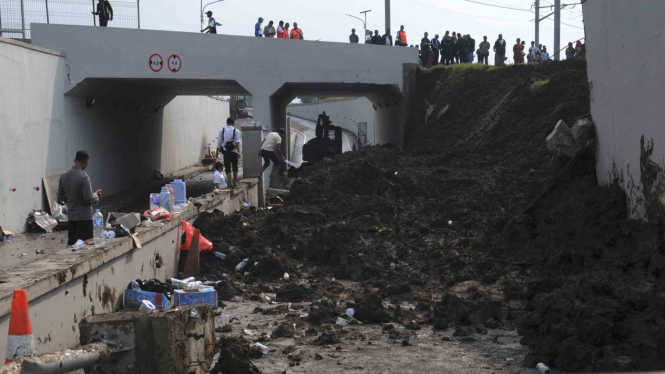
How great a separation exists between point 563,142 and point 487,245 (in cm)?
218

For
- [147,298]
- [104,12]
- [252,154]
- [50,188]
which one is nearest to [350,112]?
[104,12]

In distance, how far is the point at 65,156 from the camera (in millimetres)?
17750

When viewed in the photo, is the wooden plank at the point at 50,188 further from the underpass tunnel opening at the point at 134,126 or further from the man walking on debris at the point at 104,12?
the man walking on debris at the point at 104,12

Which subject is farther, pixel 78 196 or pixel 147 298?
pixel 78 196

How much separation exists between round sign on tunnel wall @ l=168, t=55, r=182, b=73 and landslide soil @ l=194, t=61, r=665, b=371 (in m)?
5.99

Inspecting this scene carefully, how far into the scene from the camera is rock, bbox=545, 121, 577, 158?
35.8 feet

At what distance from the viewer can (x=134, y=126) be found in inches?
992

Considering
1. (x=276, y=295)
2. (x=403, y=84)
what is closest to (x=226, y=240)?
(x=276, y=295)

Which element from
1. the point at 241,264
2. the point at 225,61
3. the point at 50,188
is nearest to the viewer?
the point at 241,264

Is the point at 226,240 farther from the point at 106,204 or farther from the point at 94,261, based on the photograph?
the point at 106,204

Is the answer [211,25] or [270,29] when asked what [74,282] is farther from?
[270,29]

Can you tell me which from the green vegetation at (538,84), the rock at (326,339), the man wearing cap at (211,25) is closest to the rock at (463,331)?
the rock at (326,339)

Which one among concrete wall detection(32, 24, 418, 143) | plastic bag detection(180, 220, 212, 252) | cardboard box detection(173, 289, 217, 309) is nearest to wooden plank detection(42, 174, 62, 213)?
concrete wall detection(32, 24, 418, 143)

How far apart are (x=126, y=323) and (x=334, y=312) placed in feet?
10.4
